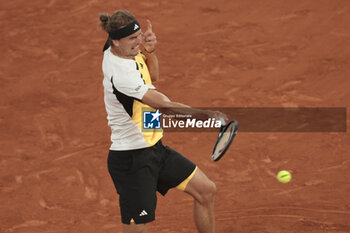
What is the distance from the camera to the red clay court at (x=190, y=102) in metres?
6.83

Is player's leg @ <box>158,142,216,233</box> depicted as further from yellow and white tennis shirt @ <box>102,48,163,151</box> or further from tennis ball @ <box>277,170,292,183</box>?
tennis ball @ <box>277,170,292,183</box>

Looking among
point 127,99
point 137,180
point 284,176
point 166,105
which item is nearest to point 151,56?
point 127,99

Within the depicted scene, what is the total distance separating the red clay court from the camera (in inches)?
269

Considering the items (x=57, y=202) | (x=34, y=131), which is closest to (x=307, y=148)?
(x=57, y=202)

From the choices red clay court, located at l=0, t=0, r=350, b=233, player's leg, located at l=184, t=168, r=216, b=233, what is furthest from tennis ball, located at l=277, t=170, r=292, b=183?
player's leg, located at l=184, t=168, r=216, b=233

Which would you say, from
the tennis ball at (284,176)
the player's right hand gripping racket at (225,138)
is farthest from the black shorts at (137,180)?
the tennis ball at (284,176)

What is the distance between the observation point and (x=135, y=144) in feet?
17.0

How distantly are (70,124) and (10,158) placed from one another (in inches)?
40.2

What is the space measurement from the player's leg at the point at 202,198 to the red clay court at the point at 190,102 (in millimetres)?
998

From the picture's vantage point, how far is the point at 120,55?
510cm

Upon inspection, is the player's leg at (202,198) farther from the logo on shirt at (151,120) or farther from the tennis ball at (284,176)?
the tennis ball at (284,176)

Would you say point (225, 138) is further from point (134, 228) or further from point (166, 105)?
point (134, 228)

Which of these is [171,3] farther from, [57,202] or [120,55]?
[120,55]

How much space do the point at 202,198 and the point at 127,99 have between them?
Answer: 123 cm
